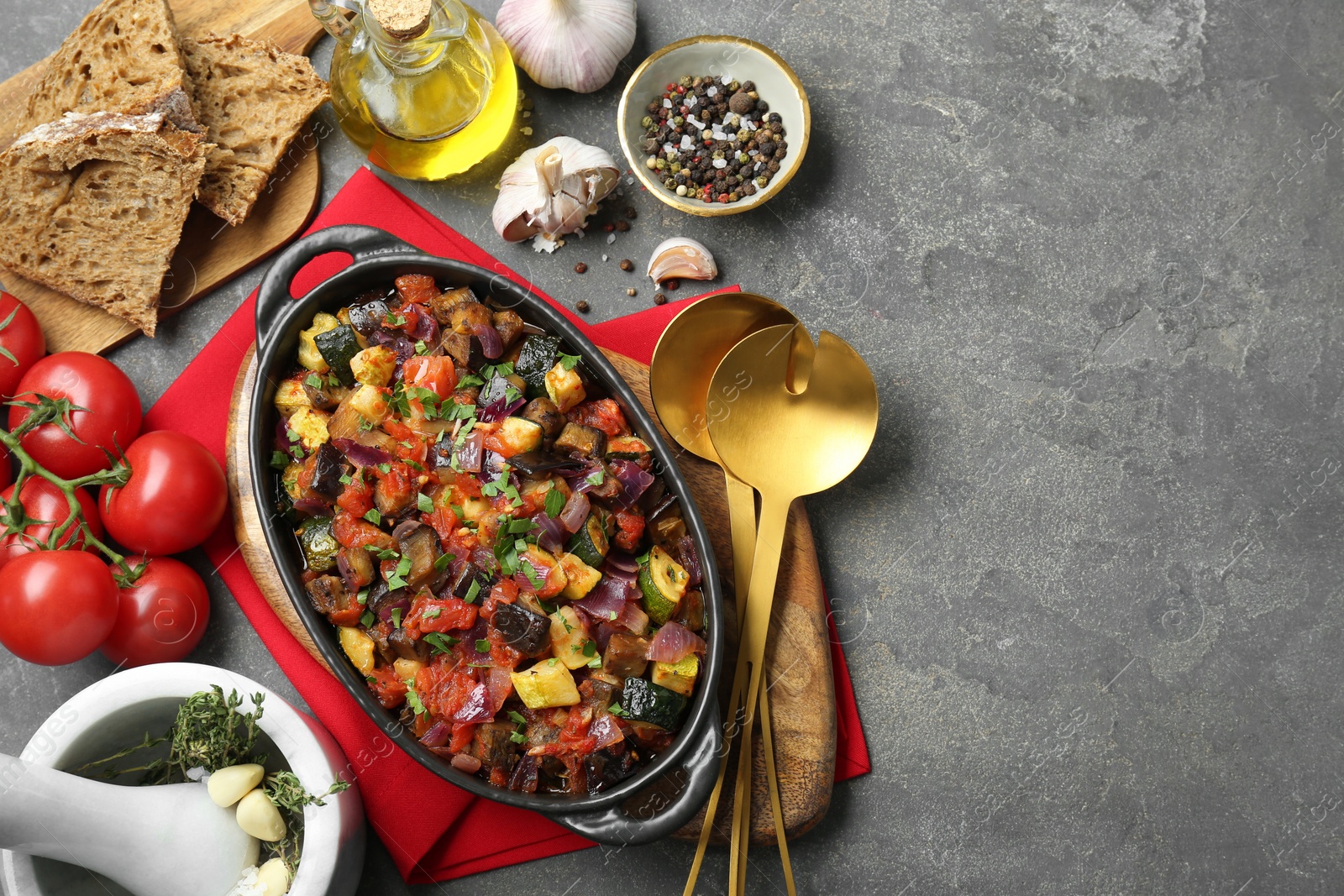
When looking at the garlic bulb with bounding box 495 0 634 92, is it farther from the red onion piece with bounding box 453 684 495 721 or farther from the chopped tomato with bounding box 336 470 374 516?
the red onion piece with bounding box 453 684 495 721

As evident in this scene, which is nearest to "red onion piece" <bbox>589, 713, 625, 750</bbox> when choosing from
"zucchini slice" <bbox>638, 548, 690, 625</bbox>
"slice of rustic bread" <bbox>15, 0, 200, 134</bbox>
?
"zucchini slice" <bbox>638, 548, 690, 625</bbox>

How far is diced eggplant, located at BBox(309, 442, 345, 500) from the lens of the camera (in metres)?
2.40

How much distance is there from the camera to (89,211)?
2922mm

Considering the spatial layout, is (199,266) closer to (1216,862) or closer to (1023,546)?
(1023,546)

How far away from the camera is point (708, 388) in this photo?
2785 mm

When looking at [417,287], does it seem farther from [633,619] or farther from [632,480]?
[633,619]

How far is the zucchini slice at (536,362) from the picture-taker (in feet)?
8.13

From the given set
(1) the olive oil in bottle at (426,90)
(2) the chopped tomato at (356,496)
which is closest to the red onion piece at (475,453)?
(2) the chopped tomato at (356,496)

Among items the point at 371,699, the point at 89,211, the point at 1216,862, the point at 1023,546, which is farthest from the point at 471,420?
the point at 1216,862

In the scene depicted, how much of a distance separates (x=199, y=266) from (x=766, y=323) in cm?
195

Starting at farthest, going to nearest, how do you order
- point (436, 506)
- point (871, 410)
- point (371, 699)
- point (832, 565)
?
point (832, 565) < point (871, 410) < point (436, 506) < point (371, 699)

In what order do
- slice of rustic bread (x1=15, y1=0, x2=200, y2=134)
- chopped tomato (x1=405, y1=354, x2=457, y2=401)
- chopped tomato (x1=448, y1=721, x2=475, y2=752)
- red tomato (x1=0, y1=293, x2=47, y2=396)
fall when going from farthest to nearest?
slice of rustic bread (x1=15, y1=0, x2=200, y2=134)
red tomato (x1=0, y1=293, x2=47, y2=396)
chopped tomato (x1=405, y1=354, x2=457, y2=401)
chopped tomato (x1=448, y1=721, x2=475, y2=752)

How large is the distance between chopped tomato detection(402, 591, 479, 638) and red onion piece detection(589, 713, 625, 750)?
44 centimetres

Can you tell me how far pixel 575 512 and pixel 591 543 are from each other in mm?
97
